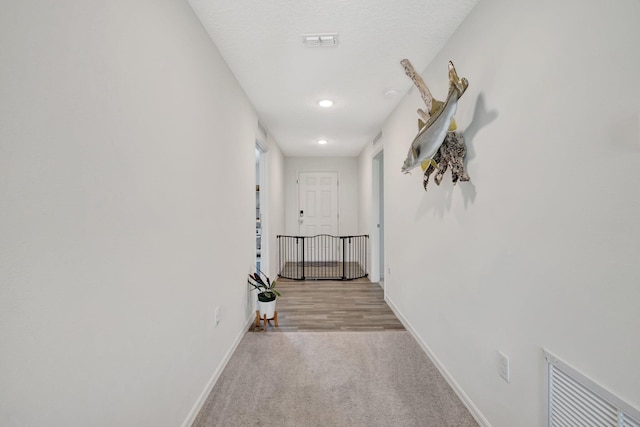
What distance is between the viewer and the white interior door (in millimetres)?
6562

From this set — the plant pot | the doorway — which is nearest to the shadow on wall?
the plant pot

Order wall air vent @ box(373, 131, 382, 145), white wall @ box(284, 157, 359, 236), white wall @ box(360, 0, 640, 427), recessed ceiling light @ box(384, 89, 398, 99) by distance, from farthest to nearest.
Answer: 1. white wall @ box(284, 157, 359, 236)
2. wall air vent @ box(373, 131, 382, 145)
3. recessed ceiling light @ box(384, 89, 398, 99)
4. white wall @ box(360, 0, 640, 427)

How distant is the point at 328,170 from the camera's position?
6555mm

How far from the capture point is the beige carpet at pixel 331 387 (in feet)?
5.62

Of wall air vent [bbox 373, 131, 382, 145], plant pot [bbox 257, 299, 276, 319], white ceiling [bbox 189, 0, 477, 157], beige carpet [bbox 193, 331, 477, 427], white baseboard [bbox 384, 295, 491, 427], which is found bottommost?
beige carpet [bbox 193, 331, 477, 427]

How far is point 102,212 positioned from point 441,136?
5.21 feet

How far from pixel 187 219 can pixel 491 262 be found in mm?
1679

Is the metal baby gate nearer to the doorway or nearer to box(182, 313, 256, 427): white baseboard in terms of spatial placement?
the doorway

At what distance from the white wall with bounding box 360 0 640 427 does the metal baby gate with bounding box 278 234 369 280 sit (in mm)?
3813

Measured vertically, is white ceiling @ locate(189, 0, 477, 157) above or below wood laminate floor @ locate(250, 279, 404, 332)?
above

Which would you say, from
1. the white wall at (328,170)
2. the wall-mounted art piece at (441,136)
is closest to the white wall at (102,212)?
the wall-mounted art piece at (441,136)

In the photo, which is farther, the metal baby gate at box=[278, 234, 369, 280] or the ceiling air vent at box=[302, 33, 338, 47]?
the metal baby gate at box=[278, 234, 369, 280]

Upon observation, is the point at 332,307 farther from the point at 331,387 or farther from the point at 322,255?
the point at 322,255

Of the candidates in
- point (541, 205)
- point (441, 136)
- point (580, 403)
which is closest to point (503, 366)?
point (580, 403)
